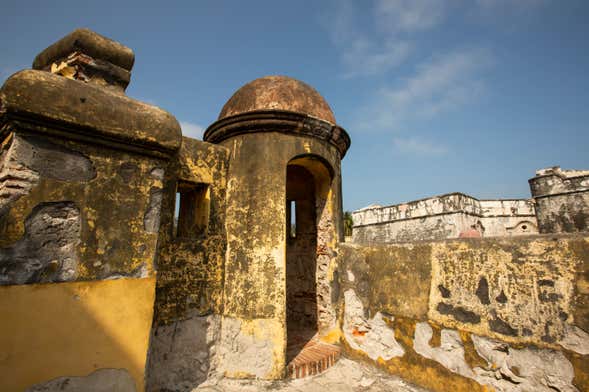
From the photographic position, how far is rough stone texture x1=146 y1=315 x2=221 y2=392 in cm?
300

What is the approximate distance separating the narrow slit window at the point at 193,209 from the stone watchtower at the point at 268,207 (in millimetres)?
289

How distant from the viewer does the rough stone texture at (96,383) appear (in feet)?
6.07

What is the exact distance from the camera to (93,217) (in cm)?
214

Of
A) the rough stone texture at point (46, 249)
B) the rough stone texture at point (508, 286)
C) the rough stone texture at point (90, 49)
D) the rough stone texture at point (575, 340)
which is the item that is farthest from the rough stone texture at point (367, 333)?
the rough stone texture at point (90, 49)

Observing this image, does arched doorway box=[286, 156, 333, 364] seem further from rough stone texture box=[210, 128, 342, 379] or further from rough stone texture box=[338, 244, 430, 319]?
rough stone texture box=[210, 128, 342, 379]

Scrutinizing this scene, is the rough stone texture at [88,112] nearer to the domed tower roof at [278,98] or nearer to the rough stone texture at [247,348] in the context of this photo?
the domed tower roof at [278,98]

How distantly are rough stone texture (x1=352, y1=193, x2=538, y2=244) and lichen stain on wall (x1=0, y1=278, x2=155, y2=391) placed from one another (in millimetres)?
11007

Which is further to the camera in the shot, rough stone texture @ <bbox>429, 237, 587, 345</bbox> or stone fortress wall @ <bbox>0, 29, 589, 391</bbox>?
rough stone texture @ <bbox>429, 237, 587, 345</bbox>

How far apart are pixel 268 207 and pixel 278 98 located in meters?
1.60

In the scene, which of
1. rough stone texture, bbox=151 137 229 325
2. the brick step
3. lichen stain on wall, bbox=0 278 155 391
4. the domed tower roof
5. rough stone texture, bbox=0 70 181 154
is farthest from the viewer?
the domed tower roof

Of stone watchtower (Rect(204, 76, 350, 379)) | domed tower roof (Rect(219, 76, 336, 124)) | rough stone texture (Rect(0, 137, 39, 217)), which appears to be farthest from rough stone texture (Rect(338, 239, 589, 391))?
rough stone texture (Rect(0, 137, 39, 217))

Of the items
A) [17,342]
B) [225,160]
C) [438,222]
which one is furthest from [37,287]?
[438,222]

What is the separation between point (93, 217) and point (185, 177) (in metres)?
1.35

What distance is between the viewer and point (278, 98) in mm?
4164
